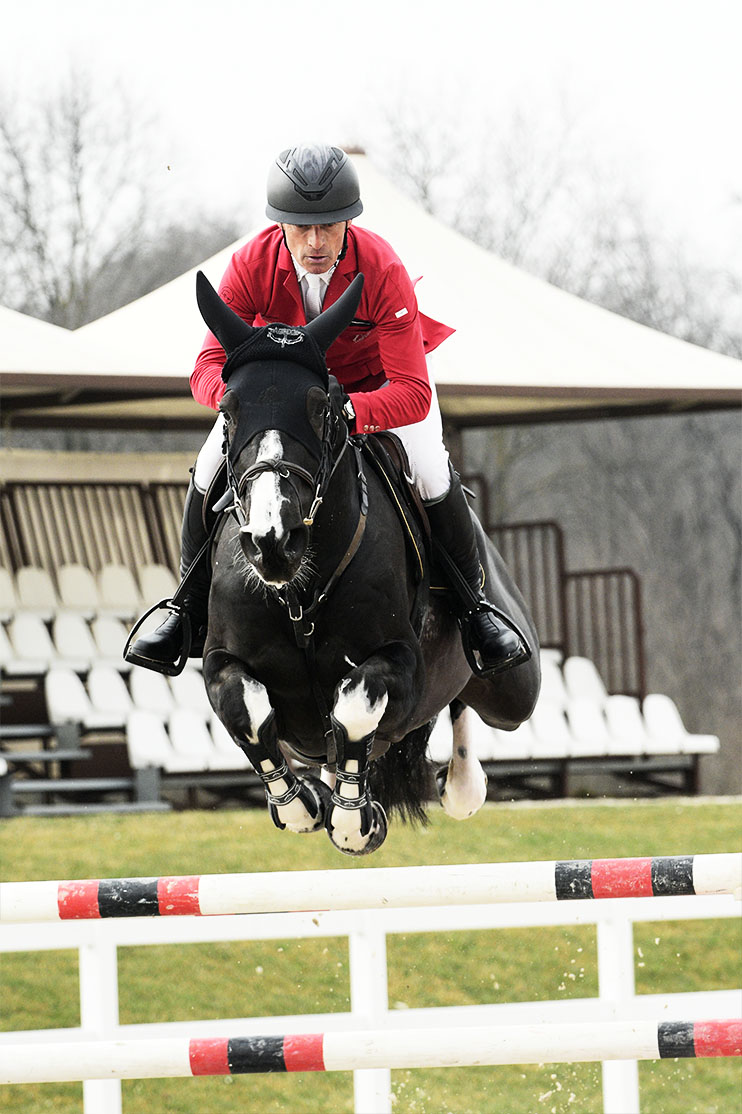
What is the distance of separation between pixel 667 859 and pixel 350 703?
853 mm

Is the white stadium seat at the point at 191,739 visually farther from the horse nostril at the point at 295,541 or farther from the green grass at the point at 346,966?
the horse nostril at the point at 295,541

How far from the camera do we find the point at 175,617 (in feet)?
13.6

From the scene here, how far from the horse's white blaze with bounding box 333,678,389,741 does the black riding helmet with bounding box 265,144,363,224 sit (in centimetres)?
118

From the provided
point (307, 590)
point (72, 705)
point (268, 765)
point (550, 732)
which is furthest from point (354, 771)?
point (550, 732)

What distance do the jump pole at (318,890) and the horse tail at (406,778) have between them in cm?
138

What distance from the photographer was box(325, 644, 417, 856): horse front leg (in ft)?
12.1

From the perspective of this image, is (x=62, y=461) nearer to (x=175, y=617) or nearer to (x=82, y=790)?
(x=82, y=790)

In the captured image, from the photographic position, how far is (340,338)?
4102 millimetres

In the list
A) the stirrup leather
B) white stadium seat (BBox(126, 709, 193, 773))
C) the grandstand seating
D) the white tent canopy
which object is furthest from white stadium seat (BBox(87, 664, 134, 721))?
the stirrup leather

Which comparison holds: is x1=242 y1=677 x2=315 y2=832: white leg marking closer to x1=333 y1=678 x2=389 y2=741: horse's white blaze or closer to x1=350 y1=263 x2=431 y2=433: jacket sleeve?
x1=333 y1=678 x2=389 y2=741: horse's white blaze

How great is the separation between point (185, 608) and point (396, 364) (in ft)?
3.02

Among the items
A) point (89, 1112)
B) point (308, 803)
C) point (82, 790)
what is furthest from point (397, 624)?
point (82, 790)

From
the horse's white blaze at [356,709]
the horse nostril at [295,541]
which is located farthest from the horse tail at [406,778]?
the horse nostril at [295,541]

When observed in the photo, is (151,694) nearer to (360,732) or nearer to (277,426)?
(360,732)
